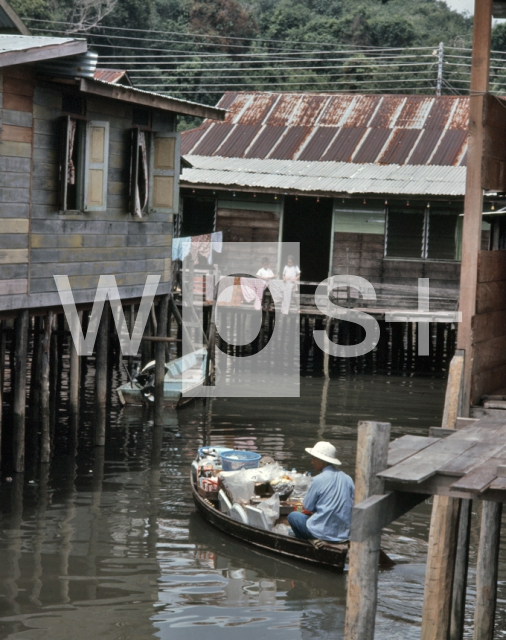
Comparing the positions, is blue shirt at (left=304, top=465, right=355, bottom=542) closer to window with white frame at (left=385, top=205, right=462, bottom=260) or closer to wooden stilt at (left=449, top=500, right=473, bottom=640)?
wooden stilt at (left=449, top=500, right=473, bottom=640)

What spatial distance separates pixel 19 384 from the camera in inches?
528

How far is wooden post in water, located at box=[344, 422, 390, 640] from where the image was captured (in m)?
5.84

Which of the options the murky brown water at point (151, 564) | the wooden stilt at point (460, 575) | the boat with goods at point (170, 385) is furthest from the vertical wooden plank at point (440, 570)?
the boat with goods at point (170, 385)

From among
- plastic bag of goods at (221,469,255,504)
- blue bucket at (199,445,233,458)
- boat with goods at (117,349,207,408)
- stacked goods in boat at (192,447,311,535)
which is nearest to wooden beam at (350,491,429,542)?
stacked goods in boat at (192,447,311,535)

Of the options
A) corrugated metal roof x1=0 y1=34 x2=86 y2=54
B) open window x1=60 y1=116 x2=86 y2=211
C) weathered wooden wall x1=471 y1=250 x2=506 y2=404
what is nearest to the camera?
weathered wooden wall x1=471 y1=250 x2=506 y2=404

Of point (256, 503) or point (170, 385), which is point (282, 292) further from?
point (256, 503)

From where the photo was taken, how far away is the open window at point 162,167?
16141 millimetres

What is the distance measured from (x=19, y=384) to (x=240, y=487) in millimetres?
3726

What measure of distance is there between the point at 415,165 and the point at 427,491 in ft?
69.3

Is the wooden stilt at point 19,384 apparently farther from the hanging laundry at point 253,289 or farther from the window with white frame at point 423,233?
the window with white frame at point 423,233

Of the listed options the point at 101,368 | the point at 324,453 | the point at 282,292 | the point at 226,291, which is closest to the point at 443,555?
the point at 324,453

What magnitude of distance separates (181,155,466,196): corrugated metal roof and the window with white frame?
847 millimetres

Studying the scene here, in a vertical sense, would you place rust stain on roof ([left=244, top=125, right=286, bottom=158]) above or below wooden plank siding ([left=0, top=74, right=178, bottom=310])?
above

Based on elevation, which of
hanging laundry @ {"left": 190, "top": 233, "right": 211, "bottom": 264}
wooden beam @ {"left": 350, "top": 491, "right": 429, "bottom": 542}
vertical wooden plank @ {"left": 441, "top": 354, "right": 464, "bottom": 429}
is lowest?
wooden beam @ {"left": 350, "top": 491, "right": 429, "bottom": 542}
